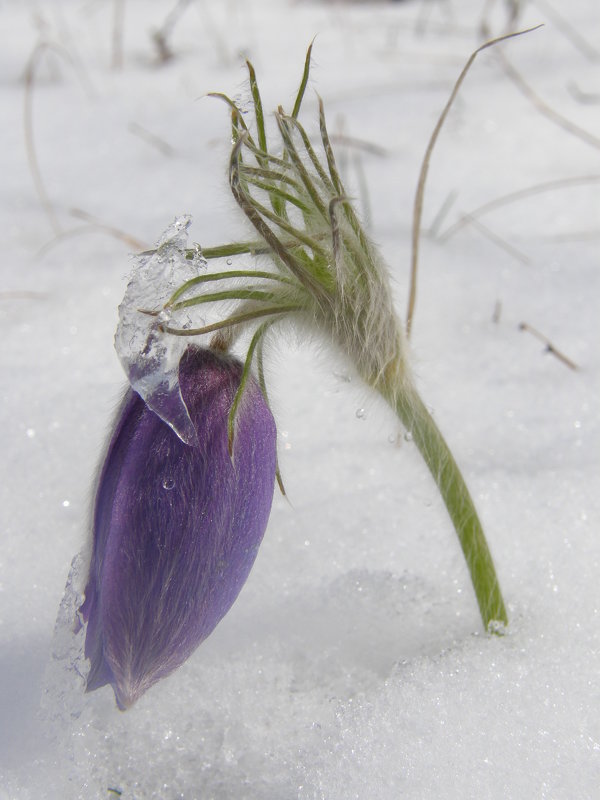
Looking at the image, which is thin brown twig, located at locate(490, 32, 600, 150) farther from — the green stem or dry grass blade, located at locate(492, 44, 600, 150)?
the green stem

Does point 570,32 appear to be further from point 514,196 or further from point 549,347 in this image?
point 549,347

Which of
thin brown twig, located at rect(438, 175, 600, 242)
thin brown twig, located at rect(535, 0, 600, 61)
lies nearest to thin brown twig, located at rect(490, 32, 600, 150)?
thin brown twig, located at rect(438, 175, 600, 242)

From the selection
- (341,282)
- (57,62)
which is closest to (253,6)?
(57,62)

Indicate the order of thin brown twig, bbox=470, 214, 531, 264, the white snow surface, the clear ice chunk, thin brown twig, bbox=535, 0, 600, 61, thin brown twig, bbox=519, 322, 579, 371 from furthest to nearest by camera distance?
thin brown twig, bbox=535, 0, 600, 61, thin brown twig, bbox=470, 214, 531, 264, thin brown twig, bbox=519, 322, 579, 371, the white snow surface, the clear ice chunk

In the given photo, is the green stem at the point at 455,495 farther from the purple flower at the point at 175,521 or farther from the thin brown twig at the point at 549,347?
the thin brown twig at the point at 549,347

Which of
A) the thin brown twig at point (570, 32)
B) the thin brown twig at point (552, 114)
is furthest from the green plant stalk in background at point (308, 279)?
the thin brown twig at point (570, 32)

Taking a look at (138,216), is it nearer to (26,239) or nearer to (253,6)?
(26,239)

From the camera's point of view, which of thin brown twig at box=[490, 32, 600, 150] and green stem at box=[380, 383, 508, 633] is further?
thin brown twig at box=[490, 32, 600, 150]
